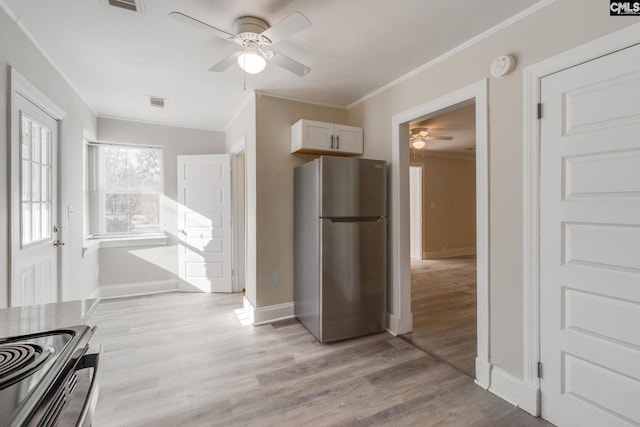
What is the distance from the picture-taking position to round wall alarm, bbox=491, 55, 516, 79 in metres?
1.83

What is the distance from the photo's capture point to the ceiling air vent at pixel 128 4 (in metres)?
1.68

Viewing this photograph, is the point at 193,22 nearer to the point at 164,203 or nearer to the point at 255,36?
the point at 255,36

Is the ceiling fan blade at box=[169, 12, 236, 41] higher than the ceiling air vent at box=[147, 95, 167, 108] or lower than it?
lower

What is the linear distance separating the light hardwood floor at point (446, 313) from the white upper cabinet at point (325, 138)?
2.05 meters

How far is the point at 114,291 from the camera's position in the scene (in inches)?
154

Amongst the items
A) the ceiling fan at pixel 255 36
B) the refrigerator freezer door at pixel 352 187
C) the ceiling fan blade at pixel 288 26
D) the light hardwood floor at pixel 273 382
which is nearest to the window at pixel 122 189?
the light hardwood floor at pixel 273 382

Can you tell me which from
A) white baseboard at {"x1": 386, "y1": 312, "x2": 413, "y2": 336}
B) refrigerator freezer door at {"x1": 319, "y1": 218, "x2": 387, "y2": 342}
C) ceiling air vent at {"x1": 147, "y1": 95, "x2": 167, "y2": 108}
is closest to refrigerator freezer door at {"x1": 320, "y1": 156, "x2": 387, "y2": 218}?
refrigerator freezer door at {"x1": 319, "y1": 218, "x2": 387, "y2": 342}

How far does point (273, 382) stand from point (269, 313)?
3.55 ft

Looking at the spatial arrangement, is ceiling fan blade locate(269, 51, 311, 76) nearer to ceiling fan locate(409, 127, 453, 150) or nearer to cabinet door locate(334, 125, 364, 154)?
cabinet door locate(334, 125, 364, 154)

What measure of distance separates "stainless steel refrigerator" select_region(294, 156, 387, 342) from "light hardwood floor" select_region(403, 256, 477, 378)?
0.52m

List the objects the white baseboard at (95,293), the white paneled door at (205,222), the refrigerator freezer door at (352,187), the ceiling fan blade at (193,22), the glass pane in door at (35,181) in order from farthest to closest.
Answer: the white paneled door at (205,222)
the white baseboard at (95,293)
the refrigerator freezer door at (352,187)
the glass pane in door at (35,181)
the ceiling fan blade at (193,22)

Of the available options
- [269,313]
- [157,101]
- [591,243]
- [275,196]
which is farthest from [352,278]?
[157,101]

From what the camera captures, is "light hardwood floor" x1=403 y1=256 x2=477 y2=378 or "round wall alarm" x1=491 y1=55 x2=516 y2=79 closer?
"round wall alarm" x1=491 y1=55 x2=516 y2=79

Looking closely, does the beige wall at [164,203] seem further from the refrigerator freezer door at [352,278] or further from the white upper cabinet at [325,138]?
the refrigerator freezer door at [352,278]
